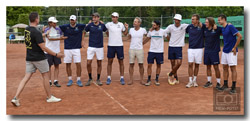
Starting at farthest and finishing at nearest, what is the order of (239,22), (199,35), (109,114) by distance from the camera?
(239,22) → (199,35) → (109,114)

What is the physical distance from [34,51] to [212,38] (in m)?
4.53

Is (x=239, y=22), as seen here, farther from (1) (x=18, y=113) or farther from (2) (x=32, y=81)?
(1) (x=18, y=113)

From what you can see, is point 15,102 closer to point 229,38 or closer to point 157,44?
point 157,44

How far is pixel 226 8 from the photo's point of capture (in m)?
25.7

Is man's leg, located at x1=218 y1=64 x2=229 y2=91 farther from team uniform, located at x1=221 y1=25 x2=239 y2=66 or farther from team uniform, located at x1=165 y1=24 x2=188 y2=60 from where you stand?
team uniform, located at x1=165 y1=24 x2=188 y2=60

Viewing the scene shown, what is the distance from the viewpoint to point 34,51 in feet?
18.9

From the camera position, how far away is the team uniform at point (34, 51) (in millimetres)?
5633

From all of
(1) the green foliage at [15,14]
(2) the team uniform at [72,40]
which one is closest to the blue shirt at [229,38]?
(2) the team uniform at [72,40]

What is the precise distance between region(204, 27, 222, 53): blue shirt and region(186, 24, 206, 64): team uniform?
0.16 meters

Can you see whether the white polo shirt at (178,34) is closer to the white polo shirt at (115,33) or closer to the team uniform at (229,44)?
the team uniform at (229,44)

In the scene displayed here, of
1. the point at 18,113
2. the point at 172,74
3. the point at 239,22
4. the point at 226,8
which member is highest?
the point at 226,8

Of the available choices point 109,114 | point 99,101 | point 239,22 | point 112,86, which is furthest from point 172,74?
point 239,22

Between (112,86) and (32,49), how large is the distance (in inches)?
107

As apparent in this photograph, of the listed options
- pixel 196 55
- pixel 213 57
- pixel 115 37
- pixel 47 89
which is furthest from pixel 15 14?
pixel 213 57
